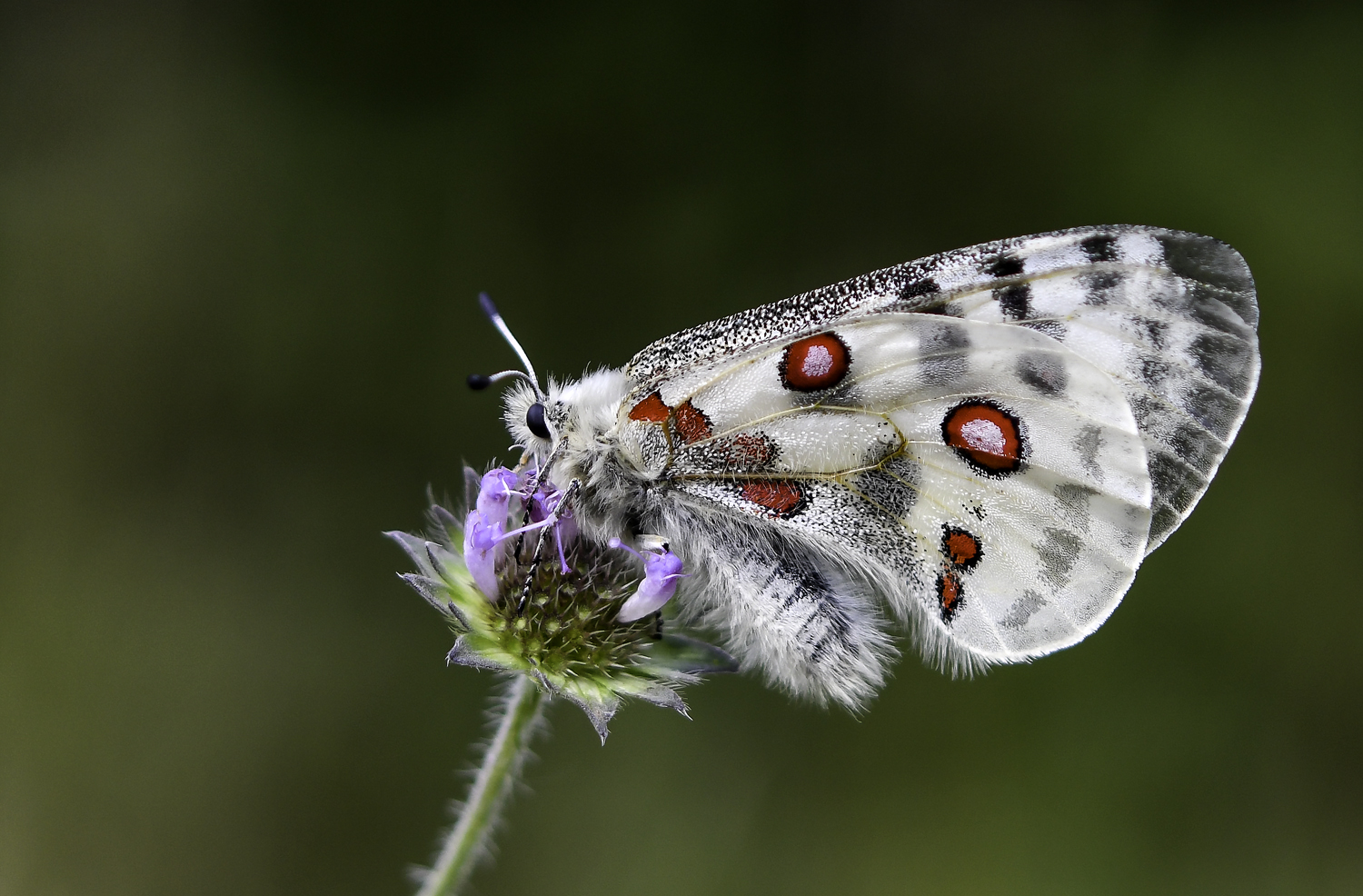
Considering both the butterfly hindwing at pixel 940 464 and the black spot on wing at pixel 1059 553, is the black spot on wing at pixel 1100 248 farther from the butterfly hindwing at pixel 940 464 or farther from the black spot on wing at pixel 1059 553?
the black spot on wing at pixel 1059 553

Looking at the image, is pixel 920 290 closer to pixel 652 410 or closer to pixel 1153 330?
pixel 1153 330

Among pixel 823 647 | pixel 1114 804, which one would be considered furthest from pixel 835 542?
pixel 1114 804

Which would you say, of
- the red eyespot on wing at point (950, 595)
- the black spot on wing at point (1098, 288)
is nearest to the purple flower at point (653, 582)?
the red eyespot on wing at point (950, 595)

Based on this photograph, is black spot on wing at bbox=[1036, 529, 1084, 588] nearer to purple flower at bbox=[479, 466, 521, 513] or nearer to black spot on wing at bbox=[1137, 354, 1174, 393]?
black spot on wing at bbox=[1137, 354, 1174, 393]

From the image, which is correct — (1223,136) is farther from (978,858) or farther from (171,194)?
(171,194)

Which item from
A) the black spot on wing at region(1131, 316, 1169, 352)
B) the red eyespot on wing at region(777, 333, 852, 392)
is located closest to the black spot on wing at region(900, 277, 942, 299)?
the red eyespot on wing at region(777, 333, 852, 392)
